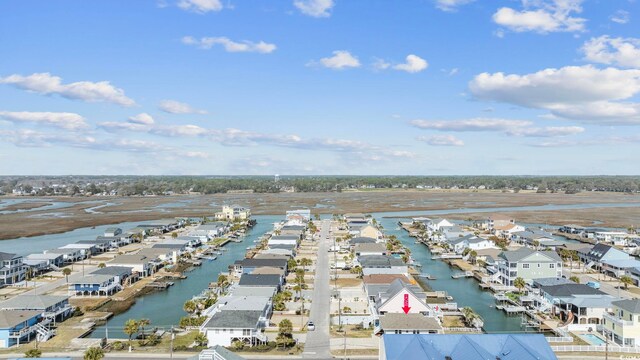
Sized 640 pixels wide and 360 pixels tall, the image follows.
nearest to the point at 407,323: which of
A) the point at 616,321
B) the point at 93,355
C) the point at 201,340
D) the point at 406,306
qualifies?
the point at 406,306

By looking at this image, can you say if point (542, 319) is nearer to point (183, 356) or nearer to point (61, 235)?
point (183, 356)

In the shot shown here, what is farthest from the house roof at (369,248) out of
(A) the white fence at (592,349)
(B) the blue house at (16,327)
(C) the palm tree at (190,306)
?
(B) the blue house at (16,327)

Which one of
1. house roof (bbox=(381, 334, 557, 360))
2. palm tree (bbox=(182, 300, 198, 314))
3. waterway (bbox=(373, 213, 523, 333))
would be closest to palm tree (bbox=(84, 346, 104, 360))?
palm tree (bbox=(182, 300, 198, 314))

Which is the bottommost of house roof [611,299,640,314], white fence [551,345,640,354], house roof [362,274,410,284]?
white fence [551,345,640,354]

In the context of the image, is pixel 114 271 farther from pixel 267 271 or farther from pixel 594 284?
pixel 594 284

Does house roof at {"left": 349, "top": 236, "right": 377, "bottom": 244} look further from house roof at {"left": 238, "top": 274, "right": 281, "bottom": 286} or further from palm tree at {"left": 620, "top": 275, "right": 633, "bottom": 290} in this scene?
palm tree at {"left": 620, "top": 275, "right": 633, "bottom": 290}

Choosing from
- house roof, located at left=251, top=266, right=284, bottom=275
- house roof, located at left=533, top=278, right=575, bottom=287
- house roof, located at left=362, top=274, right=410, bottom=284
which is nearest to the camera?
house roof, located at left=533, top=278, right=575, bottom=287

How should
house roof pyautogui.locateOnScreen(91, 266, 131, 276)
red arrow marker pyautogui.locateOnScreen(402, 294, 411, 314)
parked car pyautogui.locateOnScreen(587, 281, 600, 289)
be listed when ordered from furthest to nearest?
house roof pyautogui.locateOnScreen(91, 266, 131, 276) < parked car pyautogui.locateOnScreen(587, 281, 600, 289) < red arrow marker pyautogui.locateOnScreen(402, 294, 411, 314)
